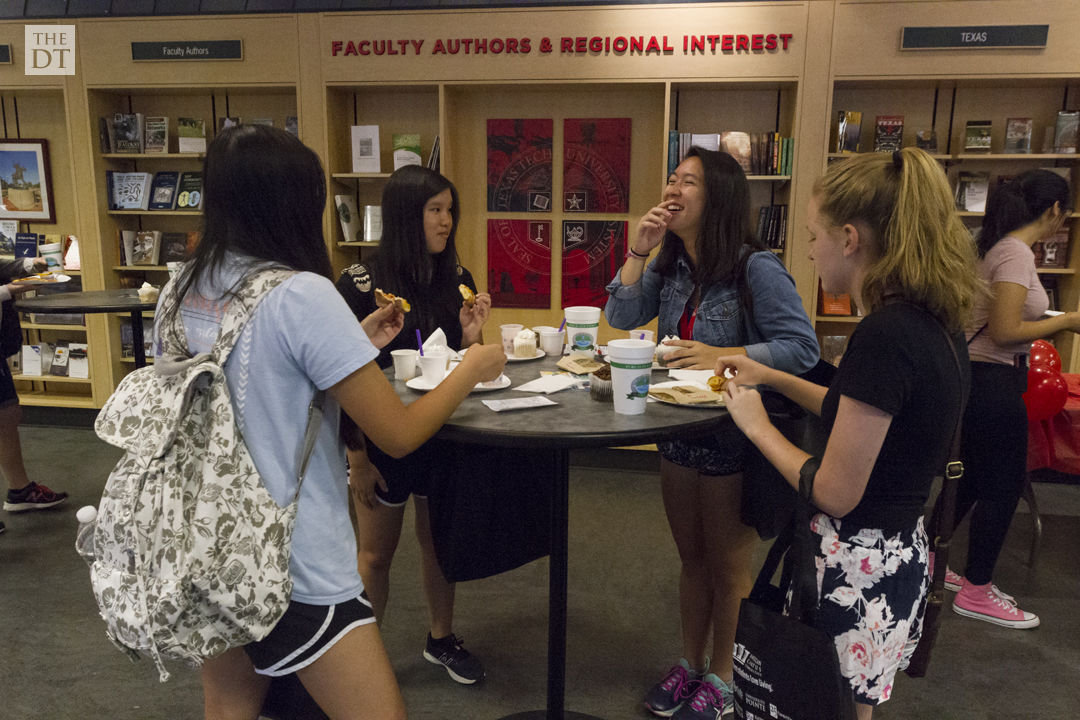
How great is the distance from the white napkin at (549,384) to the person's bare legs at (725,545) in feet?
1.52

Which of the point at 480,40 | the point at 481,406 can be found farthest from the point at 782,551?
the point at 480,40

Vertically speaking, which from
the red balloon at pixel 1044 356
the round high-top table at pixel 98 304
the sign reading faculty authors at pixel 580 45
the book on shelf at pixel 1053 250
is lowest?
the red balloon at pixel 1044 356

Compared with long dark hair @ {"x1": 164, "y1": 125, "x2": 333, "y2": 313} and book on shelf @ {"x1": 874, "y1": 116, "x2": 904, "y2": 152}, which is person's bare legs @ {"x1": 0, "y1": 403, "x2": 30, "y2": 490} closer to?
long dark hair @ {"x1": 164, "y1": 125, "x2": 333, "y2": 313}

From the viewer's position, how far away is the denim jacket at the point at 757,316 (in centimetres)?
191

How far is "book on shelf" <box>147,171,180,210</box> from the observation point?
4918 mm

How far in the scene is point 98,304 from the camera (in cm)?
340

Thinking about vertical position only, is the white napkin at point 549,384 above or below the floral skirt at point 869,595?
above

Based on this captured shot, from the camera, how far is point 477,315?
2293mm

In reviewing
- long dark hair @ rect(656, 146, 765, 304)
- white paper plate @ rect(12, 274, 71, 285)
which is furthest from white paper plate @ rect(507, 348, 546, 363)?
white paper plate @ rect(12, 274, 71, 285)

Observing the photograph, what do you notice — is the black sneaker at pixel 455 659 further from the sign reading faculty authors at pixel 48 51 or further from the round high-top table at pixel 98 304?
the sign reading faculty authors at pixel 48 51

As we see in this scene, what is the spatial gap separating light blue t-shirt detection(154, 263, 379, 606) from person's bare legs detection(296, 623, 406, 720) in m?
0.09

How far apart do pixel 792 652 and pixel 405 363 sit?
108cm

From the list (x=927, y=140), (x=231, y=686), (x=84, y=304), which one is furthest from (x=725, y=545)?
A: (x=927, y=140)

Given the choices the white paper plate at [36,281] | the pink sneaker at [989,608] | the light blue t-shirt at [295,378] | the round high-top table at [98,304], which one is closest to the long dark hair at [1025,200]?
the pink sneaker at [989,608]
